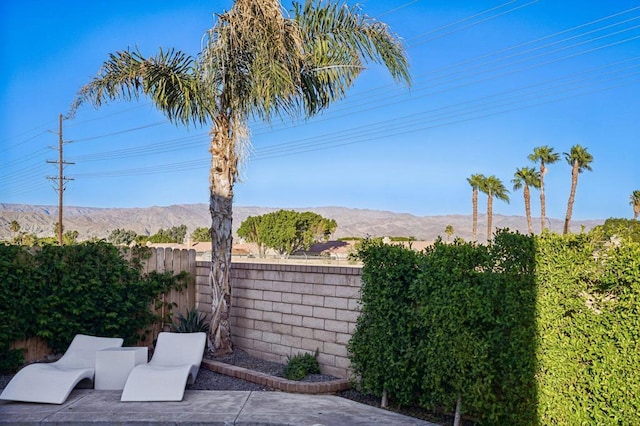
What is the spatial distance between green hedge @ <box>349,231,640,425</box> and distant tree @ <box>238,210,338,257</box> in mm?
61868

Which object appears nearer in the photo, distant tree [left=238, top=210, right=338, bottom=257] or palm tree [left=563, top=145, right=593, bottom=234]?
palm tree [left=563, top=145, right=593, bottom=234]

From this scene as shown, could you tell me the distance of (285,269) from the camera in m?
8.23

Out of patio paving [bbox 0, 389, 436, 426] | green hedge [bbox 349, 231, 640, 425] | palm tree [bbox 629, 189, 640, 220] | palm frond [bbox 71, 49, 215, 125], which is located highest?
palm tree [bbox 629, 189, 640, 220]

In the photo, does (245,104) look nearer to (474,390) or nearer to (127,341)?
(127,341)

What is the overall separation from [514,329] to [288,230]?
63092mm

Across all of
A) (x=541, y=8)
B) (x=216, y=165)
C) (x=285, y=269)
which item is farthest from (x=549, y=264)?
(x=541, y=8)

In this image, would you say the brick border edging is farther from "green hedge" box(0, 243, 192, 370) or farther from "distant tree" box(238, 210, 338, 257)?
"distant tree" box(238, 210, 338, 257)

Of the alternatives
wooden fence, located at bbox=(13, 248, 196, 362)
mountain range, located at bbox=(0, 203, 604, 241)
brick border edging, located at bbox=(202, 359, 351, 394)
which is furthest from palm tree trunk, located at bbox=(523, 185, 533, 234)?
brick border edging, located at bbox=(202, 359, 351, 394)

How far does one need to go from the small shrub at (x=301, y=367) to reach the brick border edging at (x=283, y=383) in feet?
0.41

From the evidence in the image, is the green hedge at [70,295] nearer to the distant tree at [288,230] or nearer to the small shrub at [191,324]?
the small shrub at [191,324]

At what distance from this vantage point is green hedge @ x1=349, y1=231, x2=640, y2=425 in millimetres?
4574

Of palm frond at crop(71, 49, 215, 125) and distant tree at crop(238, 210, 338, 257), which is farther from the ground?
palm frond at crop(71, 49, 215, 125)

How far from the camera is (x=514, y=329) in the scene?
16.7 feet

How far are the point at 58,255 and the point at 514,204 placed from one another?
50.6 meters
